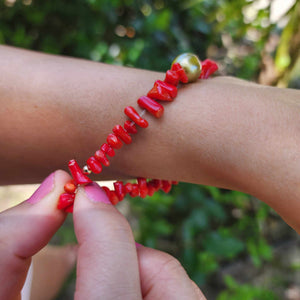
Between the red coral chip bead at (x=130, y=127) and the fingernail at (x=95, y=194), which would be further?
the red coral chip bead at (x=130, y=127)

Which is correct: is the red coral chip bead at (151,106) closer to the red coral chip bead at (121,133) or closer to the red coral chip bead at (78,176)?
the red coral chip bead at (121,133)

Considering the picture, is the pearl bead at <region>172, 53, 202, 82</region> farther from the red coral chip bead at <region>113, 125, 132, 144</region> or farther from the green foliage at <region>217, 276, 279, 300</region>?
the green foliage at <region>217, 276, 279, 300</region>

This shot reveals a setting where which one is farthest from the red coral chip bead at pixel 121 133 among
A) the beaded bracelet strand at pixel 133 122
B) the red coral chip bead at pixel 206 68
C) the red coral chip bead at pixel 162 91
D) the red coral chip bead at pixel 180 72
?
the red coral chip bead at pixel 206 68

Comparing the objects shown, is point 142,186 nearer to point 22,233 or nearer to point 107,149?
point 107,149

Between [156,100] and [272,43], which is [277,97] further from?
[272,43]

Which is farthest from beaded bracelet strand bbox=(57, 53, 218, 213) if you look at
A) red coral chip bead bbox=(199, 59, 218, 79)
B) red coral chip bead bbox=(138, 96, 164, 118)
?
red coral chip bead bbox=(199, 59, 218, 79)

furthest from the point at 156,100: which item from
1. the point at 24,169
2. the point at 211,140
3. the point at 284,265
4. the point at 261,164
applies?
the point at 284,265
